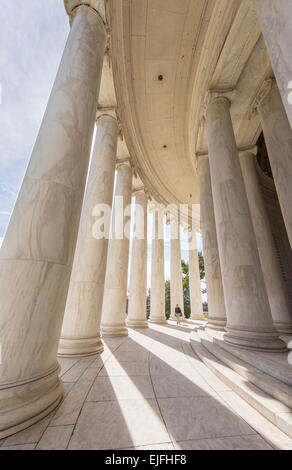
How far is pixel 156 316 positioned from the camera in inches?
4712

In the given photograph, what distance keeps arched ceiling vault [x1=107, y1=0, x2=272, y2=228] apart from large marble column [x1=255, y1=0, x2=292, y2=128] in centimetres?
4352

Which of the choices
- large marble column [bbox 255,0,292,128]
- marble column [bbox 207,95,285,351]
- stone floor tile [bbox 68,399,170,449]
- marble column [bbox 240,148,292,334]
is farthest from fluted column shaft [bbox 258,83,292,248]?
stone floor tile [bbox 68,399,170,449]

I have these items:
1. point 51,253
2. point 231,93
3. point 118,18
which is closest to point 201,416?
point 51,253

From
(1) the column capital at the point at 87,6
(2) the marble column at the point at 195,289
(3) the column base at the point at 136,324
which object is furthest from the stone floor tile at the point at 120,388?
(2) the marble column at the point at 195,289

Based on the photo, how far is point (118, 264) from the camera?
7781cm

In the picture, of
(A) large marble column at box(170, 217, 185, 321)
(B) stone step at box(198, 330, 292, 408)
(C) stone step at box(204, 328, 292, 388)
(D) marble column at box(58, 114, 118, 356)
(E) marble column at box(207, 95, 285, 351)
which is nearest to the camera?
(B) stone step at box(198, 330, 292, 408)

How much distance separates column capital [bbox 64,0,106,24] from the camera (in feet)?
145

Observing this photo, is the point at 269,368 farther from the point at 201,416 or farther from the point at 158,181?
the point at 158,181

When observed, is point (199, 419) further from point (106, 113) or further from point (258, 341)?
point (106, 113)

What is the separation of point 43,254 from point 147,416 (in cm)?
2207

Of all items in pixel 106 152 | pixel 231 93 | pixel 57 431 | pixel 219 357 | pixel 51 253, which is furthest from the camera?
pixel 231 93

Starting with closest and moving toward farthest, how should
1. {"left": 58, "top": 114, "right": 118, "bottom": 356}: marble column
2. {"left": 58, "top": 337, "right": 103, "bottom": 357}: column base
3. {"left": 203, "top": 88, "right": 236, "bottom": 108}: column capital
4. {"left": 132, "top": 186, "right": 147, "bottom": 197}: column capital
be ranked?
{"left": 58, "top": 337, "right": 103, "bottom": 357}: column base
{"left": 58, "top": 114, "right": 118, "bottom": 356}: marble column
{"left": 203, "top": 88, "right": 236, "bottom": 108}: column capital
{"left": 132, "top": 186, "right": 147, "bottom": 197}: column capital

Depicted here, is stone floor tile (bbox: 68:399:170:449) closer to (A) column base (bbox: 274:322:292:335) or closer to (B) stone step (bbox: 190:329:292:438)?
(B) stone step (bbox: 190:329:292:438)

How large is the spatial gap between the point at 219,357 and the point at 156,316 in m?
83.8
